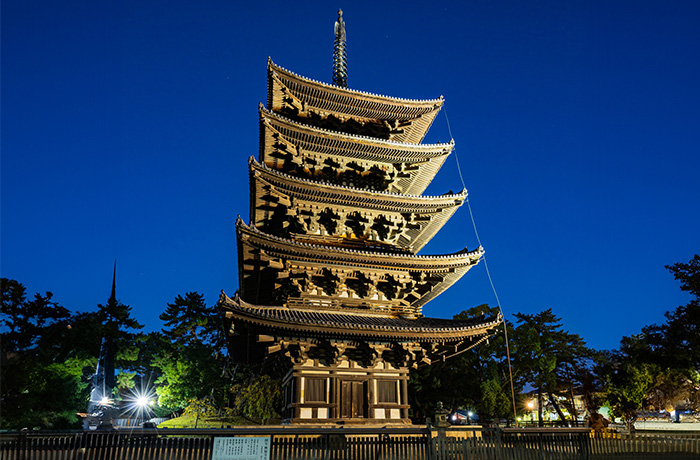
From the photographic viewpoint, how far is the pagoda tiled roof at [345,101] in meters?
24.7

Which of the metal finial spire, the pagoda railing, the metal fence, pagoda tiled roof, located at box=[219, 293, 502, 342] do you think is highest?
the metal finial spire

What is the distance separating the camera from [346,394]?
60.7 ft

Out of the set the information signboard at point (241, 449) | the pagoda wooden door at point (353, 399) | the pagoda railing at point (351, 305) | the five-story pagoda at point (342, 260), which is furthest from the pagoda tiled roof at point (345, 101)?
the information signboard at point (241, 449)

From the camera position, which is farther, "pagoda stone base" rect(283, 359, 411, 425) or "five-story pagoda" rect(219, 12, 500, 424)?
"five-story pagoda" rect(219, 12, 500, 424)

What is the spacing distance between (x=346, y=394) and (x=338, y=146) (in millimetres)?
12756

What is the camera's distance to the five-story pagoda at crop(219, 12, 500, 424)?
1817cm

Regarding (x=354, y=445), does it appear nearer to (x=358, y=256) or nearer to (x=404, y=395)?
(x=404, y=395)

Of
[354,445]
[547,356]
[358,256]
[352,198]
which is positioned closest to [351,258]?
[358,256]

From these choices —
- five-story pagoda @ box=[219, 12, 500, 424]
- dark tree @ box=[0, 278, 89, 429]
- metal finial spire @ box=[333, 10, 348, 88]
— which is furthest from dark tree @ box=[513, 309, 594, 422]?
dark tree @ box=[0, 278, 89, 429]

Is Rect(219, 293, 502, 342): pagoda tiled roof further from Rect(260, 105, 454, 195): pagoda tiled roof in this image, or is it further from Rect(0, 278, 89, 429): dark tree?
Rect(0, 278, 89, 429): dark tree

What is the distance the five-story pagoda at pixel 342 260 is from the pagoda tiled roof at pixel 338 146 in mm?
64

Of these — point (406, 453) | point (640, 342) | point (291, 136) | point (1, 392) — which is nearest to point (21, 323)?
point (1, 392)

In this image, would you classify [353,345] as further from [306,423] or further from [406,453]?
[406,453]

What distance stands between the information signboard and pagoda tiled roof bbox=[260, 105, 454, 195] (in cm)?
1549
